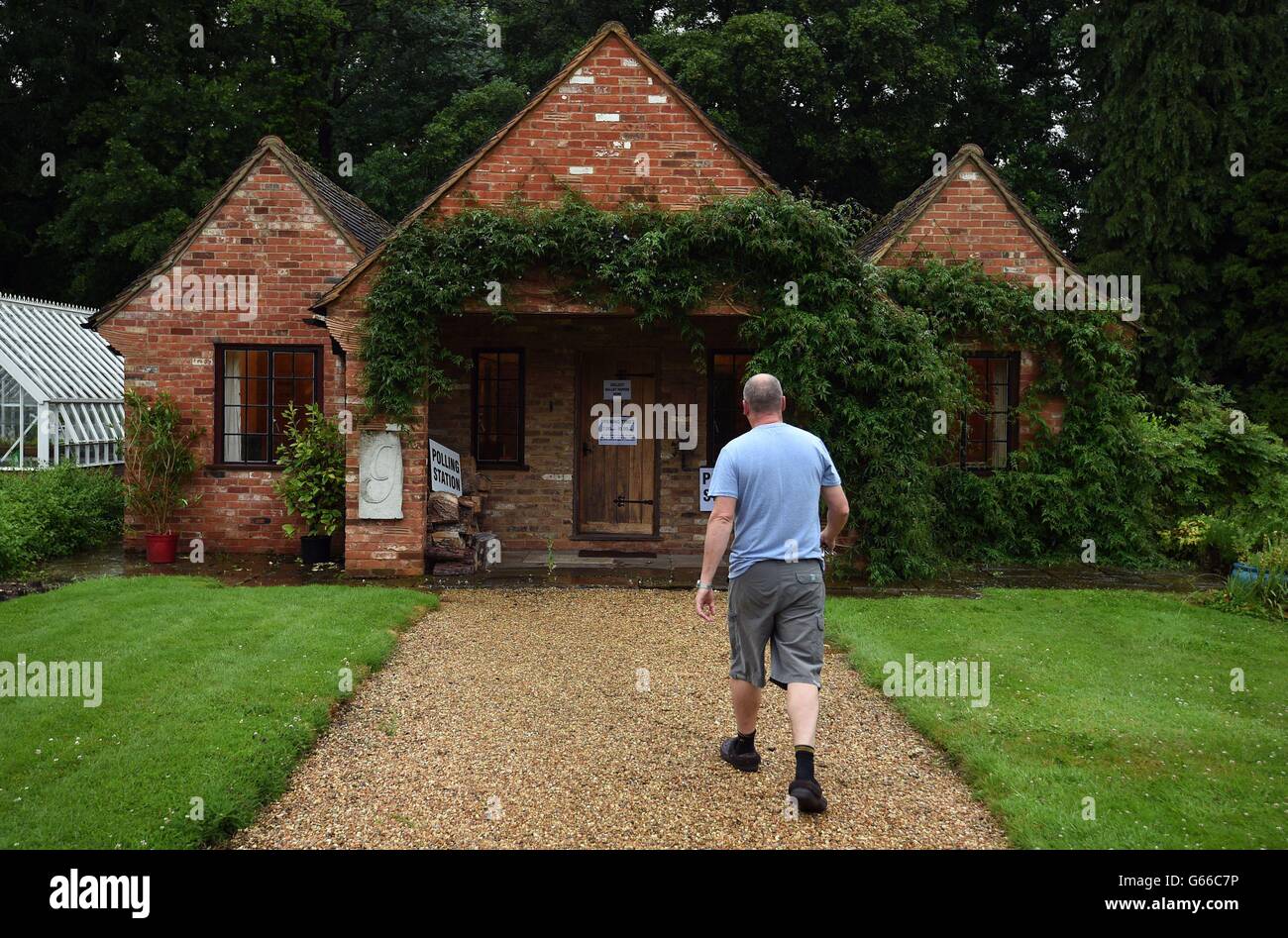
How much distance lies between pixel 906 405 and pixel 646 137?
14.5ft

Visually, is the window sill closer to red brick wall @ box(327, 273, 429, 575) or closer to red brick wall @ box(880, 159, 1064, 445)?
red brick wall @ box(327, 273, 429, 575)

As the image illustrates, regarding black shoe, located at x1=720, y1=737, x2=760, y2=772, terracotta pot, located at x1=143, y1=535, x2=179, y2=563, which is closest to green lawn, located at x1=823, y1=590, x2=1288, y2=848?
black shoe, located at x1=720, y1=737, x2=760, y2=772

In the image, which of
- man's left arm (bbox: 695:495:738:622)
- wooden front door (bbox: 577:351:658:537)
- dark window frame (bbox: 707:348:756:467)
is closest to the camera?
man's left arm (bbox: 695:495:738:622)

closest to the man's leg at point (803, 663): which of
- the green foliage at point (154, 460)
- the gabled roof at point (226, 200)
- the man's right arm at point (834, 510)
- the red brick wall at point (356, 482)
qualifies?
the man's right arm at point (834, 510)

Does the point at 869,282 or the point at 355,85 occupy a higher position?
the point at 355,85

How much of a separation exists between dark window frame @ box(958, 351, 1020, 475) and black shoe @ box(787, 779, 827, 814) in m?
9.54

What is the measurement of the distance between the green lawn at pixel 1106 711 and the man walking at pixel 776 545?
1.28m

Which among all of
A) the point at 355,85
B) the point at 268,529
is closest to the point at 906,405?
the point at 268,529

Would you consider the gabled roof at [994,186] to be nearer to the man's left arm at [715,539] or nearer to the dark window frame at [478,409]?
the dark window frame at [478,409]

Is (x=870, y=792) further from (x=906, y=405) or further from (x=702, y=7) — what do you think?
(x=702, y=7)

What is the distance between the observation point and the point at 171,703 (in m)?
6.44

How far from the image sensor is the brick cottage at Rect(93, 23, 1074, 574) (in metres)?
11.6

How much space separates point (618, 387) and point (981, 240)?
18.3ft
